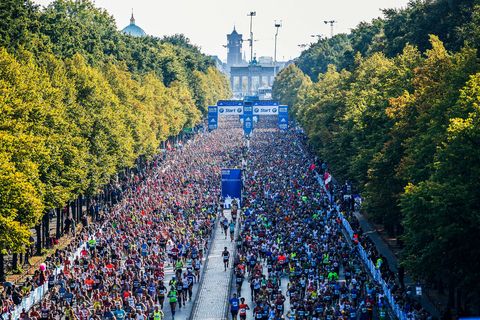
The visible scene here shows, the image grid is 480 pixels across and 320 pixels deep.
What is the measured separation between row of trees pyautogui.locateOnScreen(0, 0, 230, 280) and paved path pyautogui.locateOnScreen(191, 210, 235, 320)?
28.4ft

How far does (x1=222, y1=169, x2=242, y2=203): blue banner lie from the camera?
70312mm

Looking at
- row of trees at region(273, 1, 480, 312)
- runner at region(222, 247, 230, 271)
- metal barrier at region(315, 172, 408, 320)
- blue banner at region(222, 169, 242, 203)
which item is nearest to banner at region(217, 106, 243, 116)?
row of trees at region(273, 1, 480, 312)

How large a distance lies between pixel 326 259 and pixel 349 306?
1059 cm

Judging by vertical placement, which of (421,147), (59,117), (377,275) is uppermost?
(59,117)

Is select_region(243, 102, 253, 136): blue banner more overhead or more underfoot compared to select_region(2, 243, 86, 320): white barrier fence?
more overhead

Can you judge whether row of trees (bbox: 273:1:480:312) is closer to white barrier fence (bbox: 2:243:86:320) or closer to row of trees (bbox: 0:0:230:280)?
white barrier fence (bbox: 2:243:86:320)

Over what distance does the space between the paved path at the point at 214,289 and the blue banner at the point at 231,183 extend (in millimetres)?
10750

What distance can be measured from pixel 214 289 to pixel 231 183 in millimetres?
23684

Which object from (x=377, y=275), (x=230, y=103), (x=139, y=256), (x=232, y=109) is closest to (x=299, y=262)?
(x=377, y=275)

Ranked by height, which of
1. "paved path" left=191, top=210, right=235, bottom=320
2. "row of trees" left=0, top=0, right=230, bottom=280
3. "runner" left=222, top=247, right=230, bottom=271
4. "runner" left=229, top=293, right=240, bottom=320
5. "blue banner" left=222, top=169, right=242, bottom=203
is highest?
"row of trees" left=0, top=0, right=230, bottom=280

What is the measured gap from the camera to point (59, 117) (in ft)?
200

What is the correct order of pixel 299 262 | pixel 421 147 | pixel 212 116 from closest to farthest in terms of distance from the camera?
pixel 421 147
pixel 299 262
pixel 212 116

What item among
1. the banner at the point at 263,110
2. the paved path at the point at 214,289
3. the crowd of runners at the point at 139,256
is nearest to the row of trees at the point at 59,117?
the crowd of runners at the point at 139,256

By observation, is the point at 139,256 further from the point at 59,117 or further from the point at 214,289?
the point at 59,117
